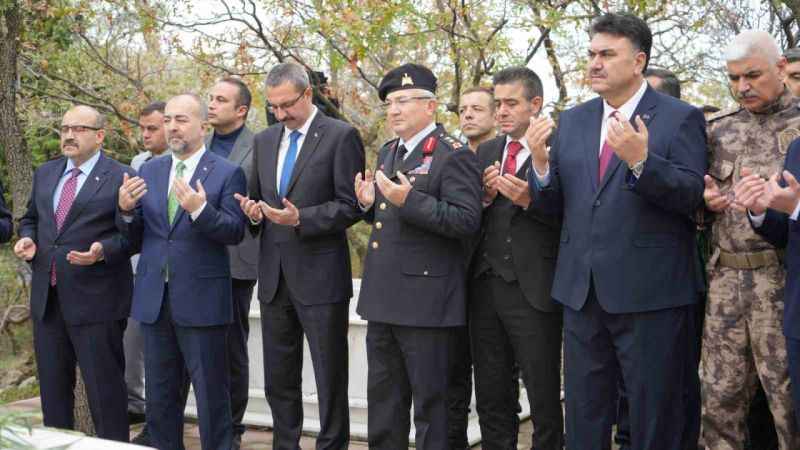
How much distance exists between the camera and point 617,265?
425 cm

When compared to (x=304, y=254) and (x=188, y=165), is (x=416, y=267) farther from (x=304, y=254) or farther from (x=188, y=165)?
(x=188, y=165)

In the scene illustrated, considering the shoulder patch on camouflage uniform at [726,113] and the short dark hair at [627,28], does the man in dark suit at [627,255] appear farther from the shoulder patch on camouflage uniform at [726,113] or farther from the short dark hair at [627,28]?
the shoulder patch on camouflage uniform at [726,113]

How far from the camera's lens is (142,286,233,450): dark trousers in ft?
17.4

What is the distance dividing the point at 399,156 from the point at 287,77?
81 cm

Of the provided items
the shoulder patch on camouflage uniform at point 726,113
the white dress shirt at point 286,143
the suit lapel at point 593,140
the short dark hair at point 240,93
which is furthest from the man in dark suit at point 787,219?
the short dark hair at point 240,93

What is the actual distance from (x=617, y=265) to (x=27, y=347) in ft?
33.1

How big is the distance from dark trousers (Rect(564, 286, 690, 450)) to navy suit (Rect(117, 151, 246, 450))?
1930 mm

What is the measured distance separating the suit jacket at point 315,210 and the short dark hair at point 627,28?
1595mm

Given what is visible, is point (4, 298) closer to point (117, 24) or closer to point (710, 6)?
point (117, 24)

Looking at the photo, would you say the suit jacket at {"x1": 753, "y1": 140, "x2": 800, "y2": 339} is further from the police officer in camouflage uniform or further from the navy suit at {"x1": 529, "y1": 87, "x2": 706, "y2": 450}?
the navy suit at {"x1": 529, "y1": 87, "x2": 706, "y2": 450}

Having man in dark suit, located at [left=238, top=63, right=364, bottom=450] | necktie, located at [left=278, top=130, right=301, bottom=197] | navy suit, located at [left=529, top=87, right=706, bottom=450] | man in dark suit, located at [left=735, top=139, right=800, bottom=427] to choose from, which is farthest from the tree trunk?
man in dark suit, located at [left=735, top=139, right=800, bottom=427]

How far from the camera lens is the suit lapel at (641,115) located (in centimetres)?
429

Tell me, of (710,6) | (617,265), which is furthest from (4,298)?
Answer: (617,265)

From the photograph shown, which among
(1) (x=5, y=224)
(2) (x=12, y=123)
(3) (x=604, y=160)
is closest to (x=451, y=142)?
(3) (x=604, y=160)
